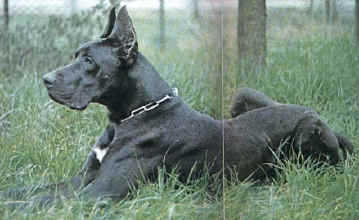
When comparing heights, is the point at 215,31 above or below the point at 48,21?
above

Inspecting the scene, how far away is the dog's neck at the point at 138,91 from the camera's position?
287 cm

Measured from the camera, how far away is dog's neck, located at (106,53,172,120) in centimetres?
287

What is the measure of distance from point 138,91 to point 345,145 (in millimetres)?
929

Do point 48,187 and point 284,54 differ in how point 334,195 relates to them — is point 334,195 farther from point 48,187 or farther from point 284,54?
point 48,187

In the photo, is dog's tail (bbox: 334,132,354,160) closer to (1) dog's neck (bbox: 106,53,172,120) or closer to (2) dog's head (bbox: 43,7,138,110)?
(1) dog's neck (bbox: 106,53,172,120)

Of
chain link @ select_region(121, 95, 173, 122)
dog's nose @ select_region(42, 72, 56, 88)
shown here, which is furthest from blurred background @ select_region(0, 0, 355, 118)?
dog's nose @ select_region(42, 72, 56, 88)

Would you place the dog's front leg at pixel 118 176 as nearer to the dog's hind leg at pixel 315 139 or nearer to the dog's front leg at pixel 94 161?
the dog's front leg at pixel 94 161

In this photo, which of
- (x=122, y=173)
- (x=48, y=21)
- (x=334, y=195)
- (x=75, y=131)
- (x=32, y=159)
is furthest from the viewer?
(x=48, y=21)

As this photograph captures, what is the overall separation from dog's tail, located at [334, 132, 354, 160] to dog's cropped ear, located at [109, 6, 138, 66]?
0.94 metres

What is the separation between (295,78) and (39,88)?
6.90 ft

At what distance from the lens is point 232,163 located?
9.77 ft

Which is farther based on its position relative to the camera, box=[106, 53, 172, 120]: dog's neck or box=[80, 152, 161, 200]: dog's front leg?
box=[106, 53, 172, 120]: dog's neck

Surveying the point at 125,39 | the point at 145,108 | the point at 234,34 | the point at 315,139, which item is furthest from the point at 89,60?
the point at 315,139

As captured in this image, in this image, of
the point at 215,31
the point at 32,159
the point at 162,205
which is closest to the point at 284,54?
the point at 215,31
